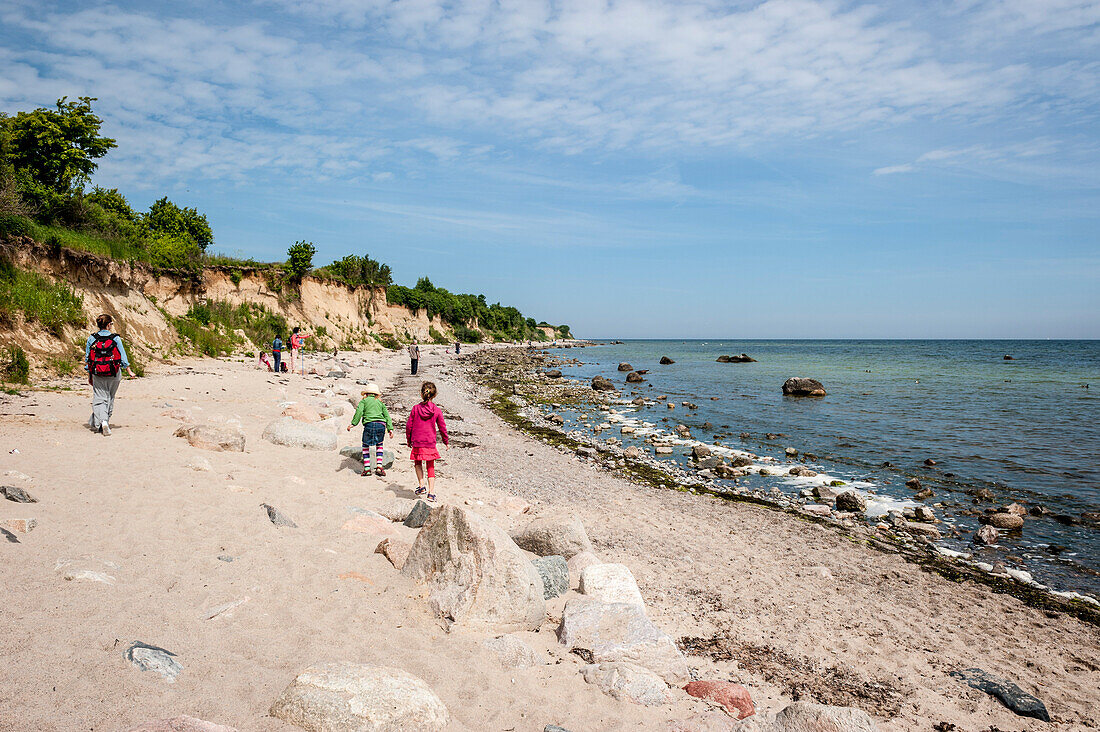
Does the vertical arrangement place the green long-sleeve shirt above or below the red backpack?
below

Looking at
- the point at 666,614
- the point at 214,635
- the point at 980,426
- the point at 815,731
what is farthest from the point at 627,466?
the point at 980,426

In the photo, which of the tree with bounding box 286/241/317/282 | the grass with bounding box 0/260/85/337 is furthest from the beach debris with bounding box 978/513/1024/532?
the tree with bounding box 286/241/317/282

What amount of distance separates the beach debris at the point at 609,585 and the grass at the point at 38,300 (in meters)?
19.0

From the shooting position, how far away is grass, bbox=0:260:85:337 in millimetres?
15883

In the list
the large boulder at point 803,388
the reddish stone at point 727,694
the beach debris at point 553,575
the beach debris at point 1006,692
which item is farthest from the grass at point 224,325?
the large boulder at point 803,388

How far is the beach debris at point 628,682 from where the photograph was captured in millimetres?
4684

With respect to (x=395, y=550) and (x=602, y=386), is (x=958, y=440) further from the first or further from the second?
(x=602, y=386)

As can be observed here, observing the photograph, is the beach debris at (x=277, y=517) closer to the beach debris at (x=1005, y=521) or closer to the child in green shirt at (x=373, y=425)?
the child in green shirt at (x=373, y=425)

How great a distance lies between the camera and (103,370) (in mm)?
9953

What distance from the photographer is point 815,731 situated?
4238 millimetres

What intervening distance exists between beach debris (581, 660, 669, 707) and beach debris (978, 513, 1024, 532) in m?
10.4

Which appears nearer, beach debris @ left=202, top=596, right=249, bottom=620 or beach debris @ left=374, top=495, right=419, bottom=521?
beach debris @ left=202, top=596, right=249, bottom=620

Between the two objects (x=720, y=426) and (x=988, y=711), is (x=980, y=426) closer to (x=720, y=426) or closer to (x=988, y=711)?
(x=720, y=426)

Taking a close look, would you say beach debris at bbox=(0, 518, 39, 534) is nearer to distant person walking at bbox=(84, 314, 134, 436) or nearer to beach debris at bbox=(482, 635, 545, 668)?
beach debris at bbox=(482, 635, 545, 668)
